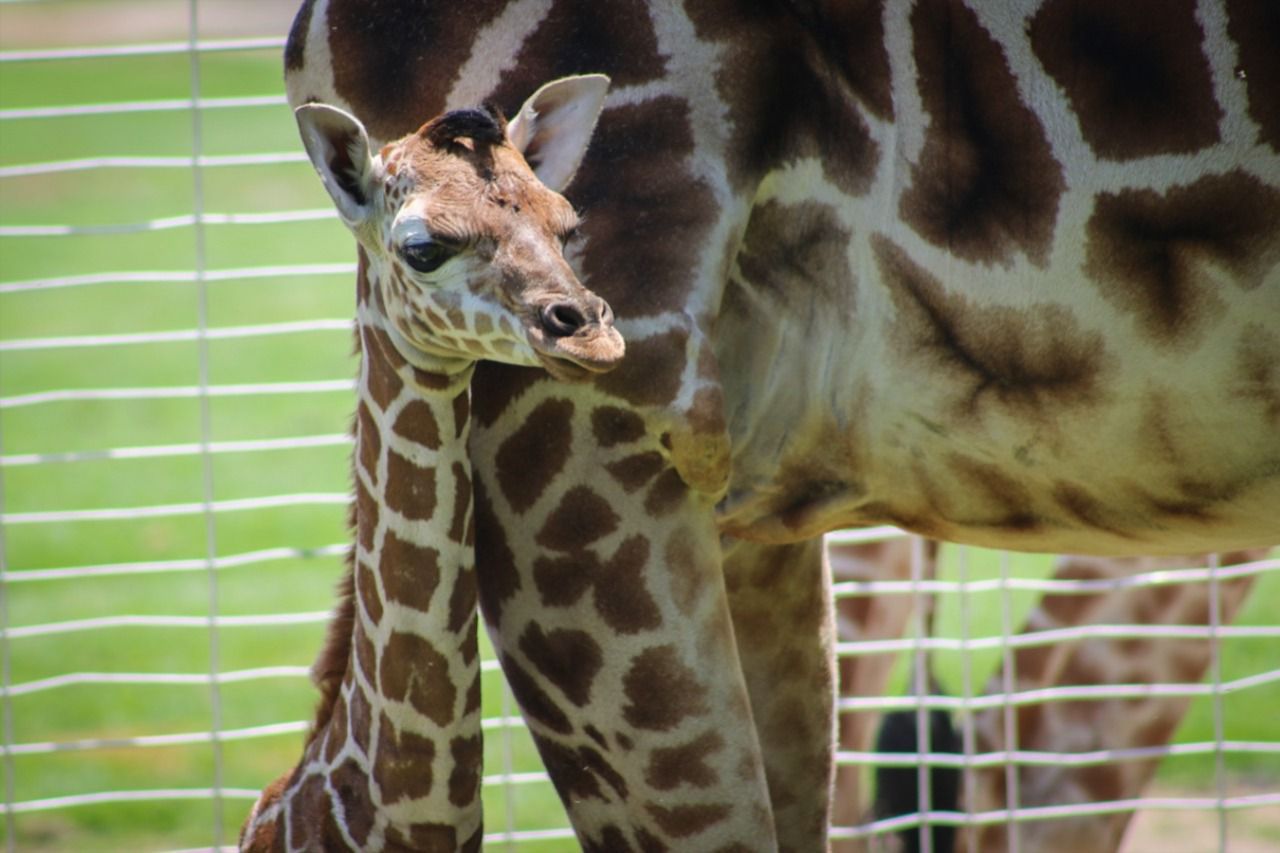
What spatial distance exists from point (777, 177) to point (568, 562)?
61 centimetres

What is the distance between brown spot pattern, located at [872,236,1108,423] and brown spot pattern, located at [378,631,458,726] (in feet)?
2.59

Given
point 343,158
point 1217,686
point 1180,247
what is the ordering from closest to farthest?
point 343,158
point 1180,247
point 1217,686

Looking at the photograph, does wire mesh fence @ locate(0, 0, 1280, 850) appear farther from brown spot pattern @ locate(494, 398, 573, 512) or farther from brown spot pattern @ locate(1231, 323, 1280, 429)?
brown spot pattern @ locate(1231, 323, 1280, 429)

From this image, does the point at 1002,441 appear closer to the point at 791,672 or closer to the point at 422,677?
the point at 791,672

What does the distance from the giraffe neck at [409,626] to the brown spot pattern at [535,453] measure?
88 millimetres

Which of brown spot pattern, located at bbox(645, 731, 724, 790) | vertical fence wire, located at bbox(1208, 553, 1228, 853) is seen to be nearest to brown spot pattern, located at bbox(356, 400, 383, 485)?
brown spot pattern, located at bbox(645, 731, 724, 790)

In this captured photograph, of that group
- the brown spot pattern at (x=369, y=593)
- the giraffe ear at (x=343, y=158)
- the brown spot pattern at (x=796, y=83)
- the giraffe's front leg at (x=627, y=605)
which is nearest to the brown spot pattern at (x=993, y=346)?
the brown spot pattern at (x=796, y=83)

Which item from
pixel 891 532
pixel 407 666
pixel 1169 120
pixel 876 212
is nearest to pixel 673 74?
pixel 876 212

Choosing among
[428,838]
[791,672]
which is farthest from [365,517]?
[791,672]

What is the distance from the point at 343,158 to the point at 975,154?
852mm

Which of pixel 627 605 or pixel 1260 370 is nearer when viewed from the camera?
pixel 1260 370

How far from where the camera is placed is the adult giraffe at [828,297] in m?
2.38

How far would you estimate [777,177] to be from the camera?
8.14 feet

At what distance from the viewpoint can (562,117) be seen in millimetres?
2291
